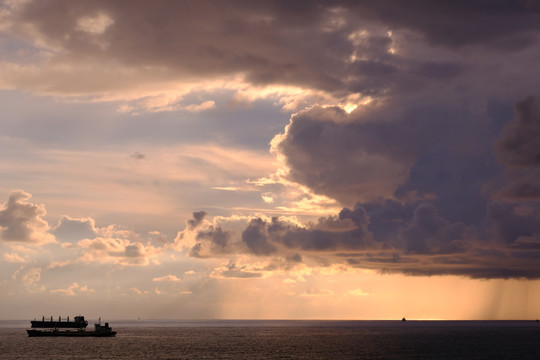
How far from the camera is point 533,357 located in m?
189

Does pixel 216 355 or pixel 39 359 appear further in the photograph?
pixel 216 355

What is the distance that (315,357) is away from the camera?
187 m

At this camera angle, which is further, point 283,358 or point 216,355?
point 216,355

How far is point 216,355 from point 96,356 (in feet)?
118

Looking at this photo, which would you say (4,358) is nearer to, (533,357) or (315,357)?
(315,357)

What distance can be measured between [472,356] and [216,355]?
78.5 m

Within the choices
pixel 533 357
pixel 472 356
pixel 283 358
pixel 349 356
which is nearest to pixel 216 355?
pixel 283 358

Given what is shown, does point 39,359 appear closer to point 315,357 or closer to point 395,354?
point 315,357

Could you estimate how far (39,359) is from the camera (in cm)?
17775

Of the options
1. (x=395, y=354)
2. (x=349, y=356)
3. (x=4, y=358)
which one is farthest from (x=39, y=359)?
(x=395, y=354)

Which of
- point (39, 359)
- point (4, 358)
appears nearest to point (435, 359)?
point (39, 359)

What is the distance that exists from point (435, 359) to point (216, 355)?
65667 millimetres

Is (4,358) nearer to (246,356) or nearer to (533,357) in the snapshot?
(246,356)

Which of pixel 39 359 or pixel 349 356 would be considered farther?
pixel 349 356
